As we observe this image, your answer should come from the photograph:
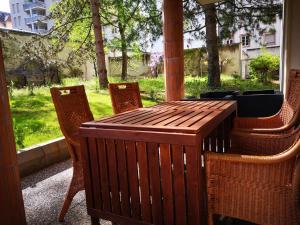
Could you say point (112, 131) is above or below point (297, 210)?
above

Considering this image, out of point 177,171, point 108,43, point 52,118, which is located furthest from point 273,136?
point 108,43

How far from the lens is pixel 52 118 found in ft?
16.3

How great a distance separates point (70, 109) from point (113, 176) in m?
0.82

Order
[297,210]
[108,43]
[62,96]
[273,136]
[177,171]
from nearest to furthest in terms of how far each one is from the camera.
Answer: [297,210] → [177,171] → [273,136] → [62,96] → [108,43]

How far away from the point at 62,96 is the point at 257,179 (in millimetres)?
1539

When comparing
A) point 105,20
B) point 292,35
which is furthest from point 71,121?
point 105,20

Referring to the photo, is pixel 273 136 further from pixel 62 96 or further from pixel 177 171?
pixel 62 96

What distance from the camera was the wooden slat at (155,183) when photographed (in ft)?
4.79

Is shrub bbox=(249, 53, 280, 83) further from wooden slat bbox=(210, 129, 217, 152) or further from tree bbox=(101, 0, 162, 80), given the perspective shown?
wooden slat bbox=(210, 129, 217, 152)

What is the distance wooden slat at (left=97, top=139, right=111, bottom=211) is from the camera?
165 cm

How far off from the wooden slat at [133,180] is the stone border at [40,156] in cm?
195

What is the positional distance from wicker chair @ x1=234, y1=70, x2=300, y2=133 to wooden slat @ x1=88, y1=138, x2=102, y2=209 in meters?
1.14

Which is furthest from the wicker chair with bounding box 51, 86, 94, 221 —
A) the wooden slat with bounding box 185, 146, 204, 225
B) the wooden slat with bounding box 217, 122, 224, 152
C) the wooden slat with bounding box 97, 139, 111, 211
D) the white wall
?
the white wall

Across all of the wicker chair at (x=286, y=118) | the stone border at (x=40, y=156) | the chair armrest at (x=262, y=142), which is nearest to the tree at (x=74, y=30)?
the stone border at (x=40, y=156)
